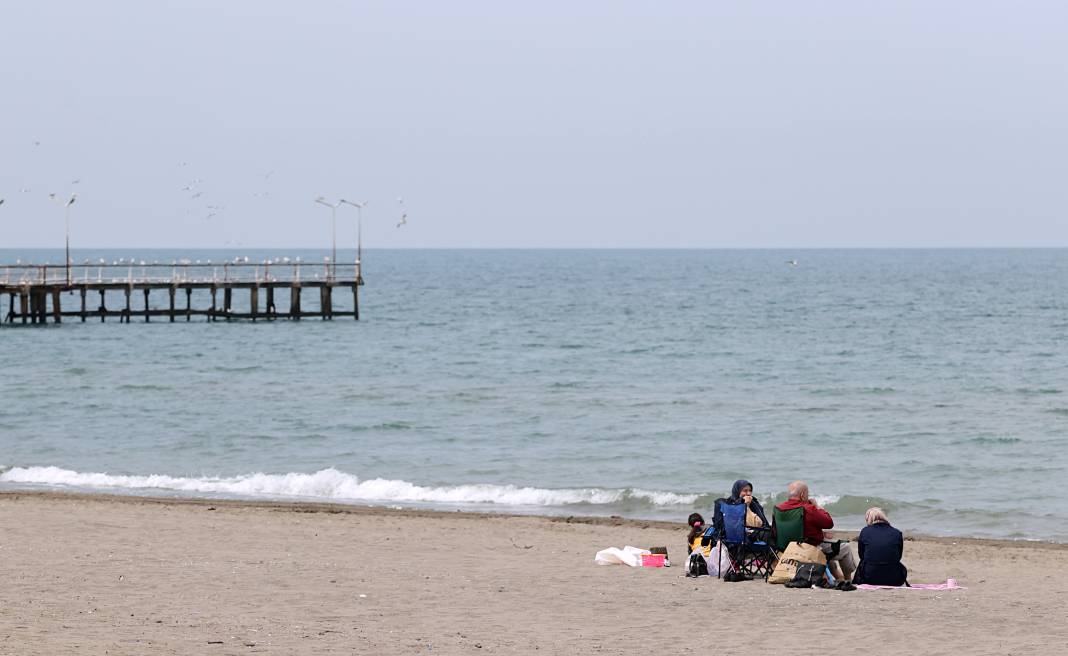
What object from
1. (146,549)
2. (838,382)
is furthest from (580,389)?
(146,549)

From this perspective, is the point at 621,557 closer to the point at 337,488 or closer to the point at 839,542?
the point at 839,542

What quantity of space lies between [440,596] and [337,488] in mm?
10633

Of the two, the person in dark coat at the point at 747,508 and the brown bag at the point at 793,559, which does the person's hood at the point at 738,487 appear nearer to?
the person in dark coat at the point at 747,508

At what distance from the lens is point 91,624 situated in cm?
1162

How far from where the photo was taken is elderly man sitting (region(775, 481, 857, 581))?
14.3 meters

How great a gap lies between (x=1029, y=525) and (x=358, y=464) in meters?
12.2

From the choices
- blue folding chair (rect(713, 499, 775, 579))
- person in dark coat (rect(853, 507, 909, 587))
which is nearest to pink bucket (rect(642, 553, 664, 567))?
blue folding chair (rect(713, 499, 775, 579))

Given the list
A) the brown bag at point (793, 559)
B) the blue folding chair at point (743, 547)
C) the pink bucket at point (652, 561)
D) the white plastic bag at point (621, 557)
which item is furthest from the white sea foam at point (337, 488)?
the brown bag at point (793, 559)

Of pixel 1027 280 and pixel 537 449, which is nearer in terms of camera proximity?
pixel 537 449

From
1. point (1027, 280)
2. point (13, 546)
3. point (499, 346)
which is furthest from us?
point (1027, 280)

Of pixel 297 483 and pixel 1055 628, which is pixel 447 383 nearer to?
pixel 297 483

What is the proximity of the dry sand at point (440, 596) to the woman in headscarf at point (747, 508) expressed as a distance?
24.2 inches

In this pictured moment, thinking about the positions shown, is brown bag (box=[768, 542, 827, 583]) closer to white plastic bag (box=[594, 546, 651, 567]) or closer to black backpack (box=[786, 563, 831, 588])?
black backpack (box=[786, 563, 831, 588])

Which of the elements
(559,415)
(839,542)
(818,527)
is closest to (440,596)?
(818,527)
